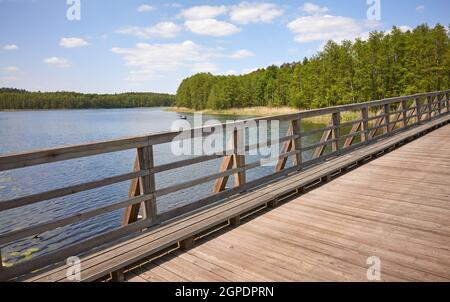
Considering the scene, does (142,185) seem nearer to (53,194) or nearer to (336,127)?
(53,194)

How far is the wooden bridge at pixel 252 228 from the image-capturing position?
3.05 metres

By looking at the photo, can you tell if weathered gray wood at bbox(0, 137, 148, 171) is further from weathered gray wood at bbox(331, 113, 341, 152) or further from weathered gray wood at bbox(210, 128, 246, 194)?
weathered gray wood at bbox(331, 113, 341, 152)

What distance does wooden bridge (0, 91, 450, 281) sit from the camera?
10.0 feet

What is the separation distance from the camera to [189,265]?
3.33 m

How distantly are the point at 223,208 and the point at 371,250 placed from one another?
6.11ft

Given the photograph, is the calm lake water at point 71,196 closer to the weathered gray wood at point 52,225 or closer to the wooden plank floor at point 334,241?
the weathered gray wood at point 52,225

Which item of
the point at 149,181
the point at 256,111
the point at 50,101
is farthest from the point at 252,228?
the point at 50,101

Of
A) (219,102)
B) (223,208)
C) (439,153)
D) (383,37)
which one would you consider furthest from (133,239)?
(219,102)

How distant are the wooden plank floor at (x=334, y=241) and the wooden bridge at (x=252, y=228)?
0.01m

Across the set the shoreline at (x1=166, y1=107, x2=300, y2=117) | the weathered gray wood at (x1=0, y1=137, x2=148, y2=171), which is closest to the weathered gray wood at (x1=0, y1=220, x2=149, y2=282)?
the weathered gray wood at (x1=0, y1=137, x2=148, y2=171)

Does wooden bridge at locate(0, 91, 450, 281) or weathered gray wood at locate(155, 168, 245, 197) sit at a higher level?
weathered gray wood at locate(155, 168, 245, 197)

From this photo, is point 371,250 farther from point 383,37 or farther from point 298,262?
point 383,37

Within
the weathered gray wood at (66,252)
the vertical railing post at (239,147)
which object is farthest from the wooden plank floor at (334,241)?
the vertical railing post at (239,147)

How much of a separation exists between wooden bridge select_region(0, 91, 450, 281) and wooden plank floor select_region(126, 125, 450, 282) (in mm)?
12
